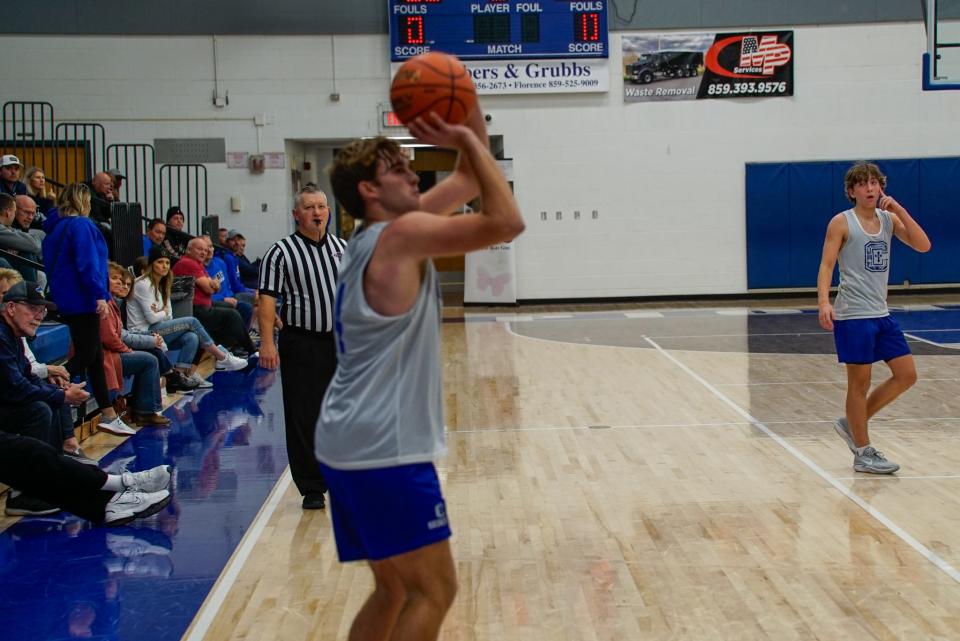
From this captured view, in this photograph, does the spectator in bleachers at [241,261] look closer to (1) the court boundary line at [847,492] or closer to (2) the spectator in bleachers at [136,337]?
(2) the spectator in bleachers at [136,337]

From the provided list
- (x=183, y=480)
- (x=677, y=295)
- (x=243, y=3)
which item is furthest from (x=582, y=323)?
(x=183, y=480)

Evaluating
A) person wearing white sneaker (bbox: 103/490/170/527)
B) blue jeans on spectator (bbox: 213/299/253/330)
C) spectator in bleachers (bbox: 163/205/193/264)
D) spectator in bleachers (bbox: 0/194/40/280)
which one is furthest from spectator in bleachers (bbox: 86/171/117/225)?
person wearing white sneaker (bbox: 103/490/170/527)

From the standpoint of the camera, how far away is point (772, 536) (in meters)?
4.87

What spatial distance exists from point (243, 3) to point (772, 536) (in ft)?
45.6

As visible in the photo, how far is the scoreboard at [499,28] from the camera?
53.4 feet

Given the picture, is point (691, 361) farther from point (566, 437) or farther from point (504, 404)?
point (566, 437)

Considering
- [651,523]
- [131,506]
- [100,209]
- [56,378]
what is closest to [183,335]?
[100,209]

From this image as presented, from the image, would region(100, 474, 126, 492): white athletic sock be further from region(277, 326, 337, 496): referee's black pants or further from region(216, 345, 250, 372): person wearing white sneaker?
region(216, 345, 250, 372): person wearing white sneaker

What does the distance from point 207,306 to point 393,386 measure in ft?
28.5

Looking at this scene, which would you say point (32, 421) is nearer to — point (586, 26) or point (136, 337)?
point (136, 337)

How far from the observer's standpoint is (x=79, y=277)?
23.9ft

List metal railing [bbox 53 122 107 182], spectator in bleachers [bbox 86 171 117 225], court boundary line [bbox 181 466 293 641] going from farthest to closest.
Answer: metal railing [bbox 53 122 107 182] → spectator in bleachers [bbox 86 171 117 225] → court boundary line [bbox 181 466 293 641]

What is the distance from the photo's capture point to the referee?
17.9ft

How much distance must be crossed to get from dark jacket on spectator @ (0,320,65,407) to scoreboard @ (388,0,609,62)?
1140 centimetres
